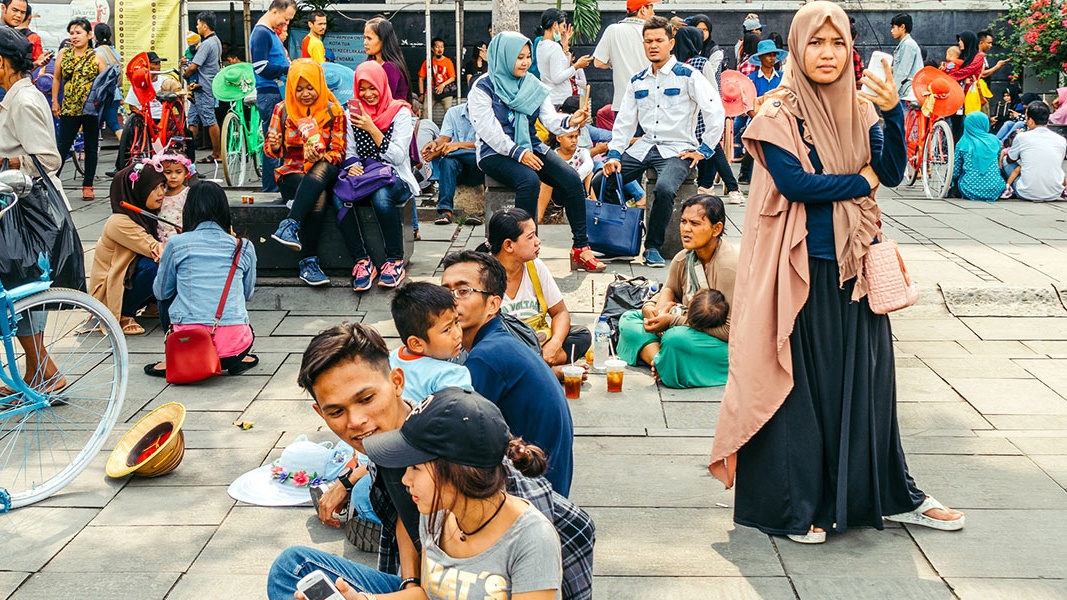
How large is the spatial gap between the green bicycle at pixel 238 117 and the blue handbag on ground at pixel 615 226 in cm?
433

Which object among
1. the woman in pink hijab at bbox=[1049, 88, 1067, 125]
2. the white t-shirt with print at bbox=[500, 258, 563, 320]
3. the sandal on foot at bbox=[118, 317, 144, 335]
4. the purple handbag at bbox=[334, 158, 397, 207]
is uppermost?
the woman in pink hijab at bbox=[1049, 88, 1067, 125]

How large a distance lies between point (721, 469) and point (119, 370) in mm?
2647

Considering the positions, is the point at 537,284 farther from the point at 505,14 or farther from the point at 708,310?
the point at 505,14

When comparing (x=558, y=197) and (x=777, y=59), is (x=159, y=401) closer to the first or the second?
(x=558, y=197)

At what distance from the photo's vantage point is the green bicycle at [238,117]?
10617 mm

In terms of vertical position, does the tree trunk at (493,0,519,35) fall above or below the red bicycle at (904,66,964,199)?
above

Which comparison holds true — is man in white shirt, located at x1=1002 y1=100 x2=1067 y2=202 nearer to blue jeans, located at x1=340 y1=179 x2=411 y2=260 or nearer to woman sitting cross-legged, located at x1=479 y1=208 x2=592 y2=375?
blue jeans, located at x1=340 y1=179 x2=411 y2=260

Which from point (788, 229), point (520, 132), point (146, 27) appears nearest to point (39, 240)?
point (520, 132)

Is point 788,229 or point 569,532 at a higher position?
point 788,229

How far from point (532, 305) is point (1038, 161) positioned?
7.37 metres

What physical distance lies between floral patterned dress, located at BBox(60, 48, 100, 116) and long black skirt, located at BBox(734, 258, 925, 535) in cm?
896

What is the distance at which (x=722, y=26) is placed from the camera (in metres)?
16.6

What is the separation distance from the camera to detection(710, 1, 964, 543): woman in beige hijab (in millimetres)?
3691

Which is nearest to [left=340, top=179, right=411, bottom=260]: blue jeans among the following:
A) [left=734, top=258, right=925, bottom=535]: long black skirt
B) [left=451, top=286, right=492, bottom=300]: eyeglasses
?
[left=451, top=286, right=492, bottom=300]: eyeglasses
